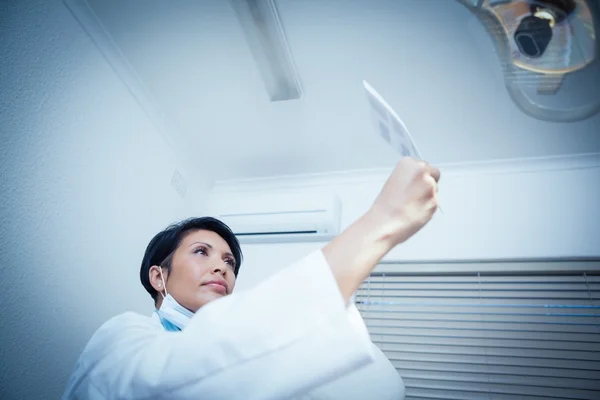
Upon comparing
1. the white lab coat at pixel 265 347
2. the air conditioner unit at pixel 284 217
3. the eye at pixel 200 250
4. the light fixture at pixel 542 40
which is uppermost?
the light fixture at pixel 542 40

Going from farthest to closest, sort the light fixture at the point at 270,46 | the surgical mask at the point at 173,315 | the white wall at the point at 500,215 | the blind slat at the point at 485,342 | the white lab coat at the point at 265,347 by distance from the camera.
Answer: the white wall at the point at 500,215 < the blind slat at the point at 485,342 < the light fixture at the point at 270,46 < the surgical mask at the point at 173,315 < the white lab coat at the point at 265,347

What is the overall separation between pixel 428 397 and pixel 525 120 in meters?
1.29

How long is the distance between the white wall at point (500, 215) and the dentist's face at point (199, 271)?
2.01 ft

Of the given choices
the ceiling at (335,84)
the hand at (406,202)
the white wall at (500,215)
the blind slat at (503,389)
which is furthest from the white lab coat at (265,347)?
the white wall at (500,215)

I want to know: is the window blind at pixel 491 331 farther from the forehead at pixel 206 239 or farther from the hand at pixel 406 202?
the hand at pixel 406 202

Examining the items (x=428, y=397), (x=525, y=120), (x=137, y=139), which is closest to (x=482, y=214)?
(x=525, y=120)

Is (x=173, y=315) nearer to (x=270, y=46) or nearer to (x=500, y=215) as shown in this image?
(x=270, y=46)

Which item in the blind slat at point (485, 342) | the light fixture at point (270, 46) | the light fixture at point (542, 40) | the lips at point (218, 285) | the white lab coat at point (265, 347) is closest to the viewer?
the white lab coat at point (265, 347)

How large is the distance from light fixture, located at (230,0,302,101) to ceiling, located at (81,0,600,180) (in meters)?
0.05

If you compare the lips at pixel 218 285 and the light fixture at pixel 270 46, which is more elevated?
the light fixture at pixel 270 46

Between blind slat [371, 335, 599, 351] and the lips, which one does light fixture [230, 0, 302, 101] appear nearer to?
the lips

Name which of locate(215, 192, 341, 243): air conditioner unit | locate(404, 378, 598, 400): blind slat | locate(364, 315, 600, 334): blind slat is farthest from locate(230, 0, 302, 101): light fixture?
locate(404, 378, 598, 400): blind slat

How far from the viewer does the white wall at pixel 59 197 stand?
1.25m

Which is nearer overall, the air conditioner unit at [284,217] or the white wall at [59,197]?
the white wall at [59,197]
